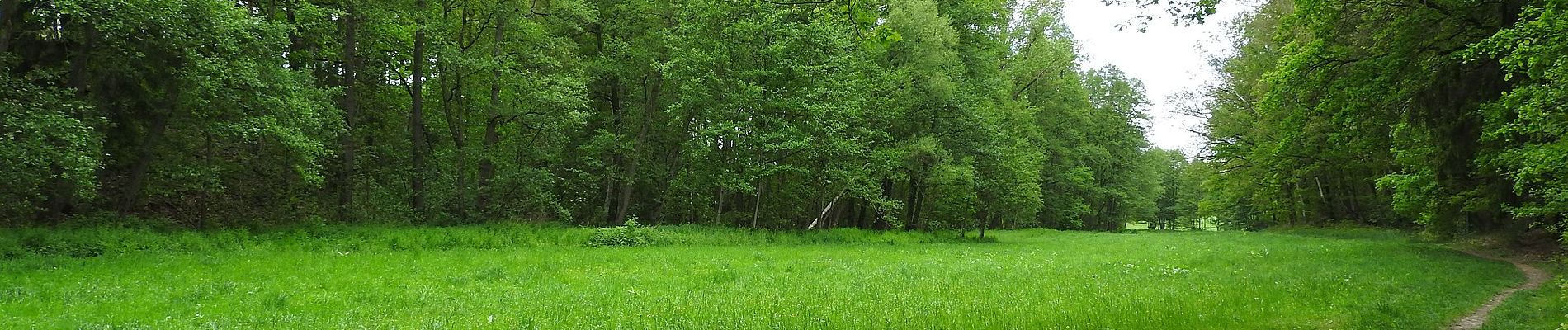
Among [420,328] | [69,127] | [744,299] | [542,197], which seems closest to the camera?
[420,328]

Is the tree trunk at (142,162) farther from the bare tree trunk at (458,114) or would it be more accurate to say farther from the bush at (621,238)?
the bush at (621,238)

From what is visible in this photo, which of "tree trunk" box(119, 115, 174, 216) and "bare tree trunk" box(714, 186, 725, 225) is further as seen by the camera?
"bare tree trunk" box(714, 186, 725, 225)

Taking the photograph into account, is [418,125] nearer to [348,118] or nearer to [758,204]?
[348,118]

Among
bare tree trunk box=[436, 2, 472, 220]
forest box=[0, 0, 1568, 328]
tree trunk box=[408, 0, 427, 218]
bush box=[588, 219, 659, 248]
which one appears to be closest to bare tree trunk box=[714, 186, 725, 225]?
forest box=[0, 0, 1568, 328]

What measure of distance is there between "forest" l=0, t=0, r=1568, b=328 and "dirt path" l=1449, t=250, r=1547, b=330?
0.56 feet

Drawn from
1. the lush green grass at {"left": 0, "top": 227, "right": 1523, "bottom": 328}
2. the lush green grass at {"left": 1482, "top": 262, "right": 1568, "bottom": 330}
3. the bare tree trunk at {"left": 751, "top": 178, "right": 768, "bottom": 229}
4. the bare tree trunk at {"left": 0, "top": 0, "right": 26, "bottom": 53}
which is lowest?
the lush green grass at {"left": 0, "top": 227, "right": 1523, "bottom": 328}

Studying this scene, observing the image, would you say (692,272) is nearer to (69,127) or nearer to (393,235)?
(393,235)

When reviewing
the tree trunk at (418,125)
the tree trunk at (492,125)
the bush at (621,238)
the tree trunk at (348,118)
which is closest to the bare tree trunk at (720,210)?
the bush at (621,238)

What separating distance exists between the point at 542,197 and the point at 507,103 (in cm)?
376

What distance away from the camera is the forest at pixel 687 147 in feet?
32.7

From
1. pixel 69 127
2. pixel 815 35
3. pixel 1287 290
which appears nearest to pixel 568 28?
pixel 815 35

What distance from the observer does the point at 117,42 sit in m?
14.0

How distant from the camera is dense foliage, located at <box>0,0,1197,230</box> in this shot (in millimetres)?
14211

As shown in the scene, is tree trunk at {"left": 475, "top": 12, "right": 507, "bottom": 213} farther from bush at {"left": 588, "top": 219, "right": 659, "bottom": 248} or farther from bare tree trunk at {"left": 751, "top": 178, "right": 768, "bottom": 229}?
bare tree trunk at {"left": 751, "top": 178, "right": 768, "bottom": 229}
